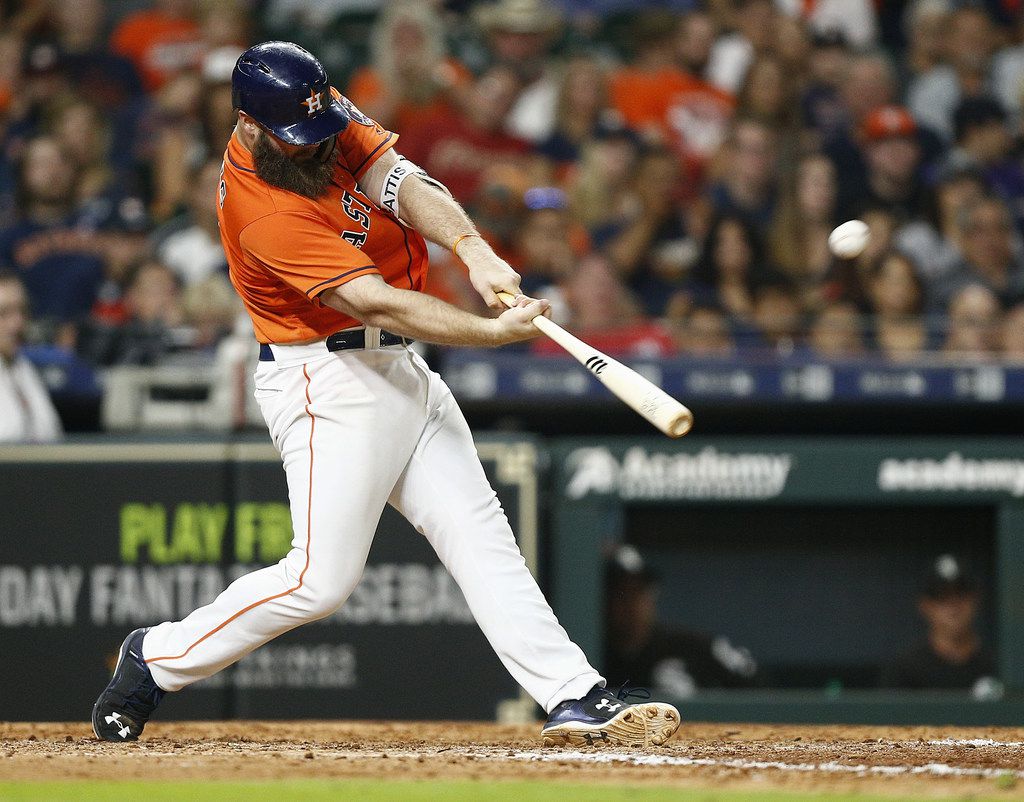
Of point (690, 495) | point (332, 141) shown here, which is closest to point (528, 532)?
point (690, 495)

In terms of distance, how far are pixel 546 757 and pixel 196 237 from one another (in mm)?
4409

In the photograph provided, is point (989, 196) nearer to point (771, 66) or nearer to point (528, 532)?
point (771, 66)

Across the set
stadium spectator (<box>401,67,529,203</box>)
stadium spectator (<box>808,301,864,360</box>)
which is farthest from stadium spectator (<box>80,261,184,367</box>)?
stadium spectator (<box>808,301,864,360</box>)

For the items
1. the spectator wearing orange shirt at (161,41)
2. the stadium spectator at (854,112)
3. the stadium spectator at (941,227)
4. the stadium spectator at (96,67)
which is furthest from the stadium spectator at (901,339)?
the stadium spectator at (96,67)

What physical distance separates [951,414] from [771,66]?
2.79m

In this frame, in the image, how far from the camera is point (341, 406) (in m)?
3.60

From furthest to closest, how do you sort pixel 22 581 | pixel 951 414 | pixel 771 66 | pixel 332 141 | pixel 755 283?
pixel 771 66 → pixel 755 283 → pixel 951 414 → pixel 22 581 → pixel 332 141

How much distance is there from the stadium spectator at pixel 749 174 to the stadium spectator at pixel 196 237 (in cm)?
248

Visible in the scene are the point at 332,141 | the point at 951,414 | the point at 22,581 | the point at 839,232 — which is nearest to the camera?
the point at 332,141

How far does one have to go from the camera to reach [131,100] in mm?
8336

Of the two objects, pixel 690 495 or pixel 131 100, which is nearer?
pixel 690 495

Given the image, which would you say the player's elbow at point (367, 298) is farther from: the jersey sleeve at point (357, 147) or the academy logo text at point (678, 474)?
the academy logo text at point (678, 474)

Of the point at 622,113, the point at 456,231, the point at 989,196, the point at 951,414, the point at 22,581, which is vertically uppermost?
the point at 622,113

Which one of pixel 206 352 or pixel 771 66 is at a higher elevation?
pixel 771 66
